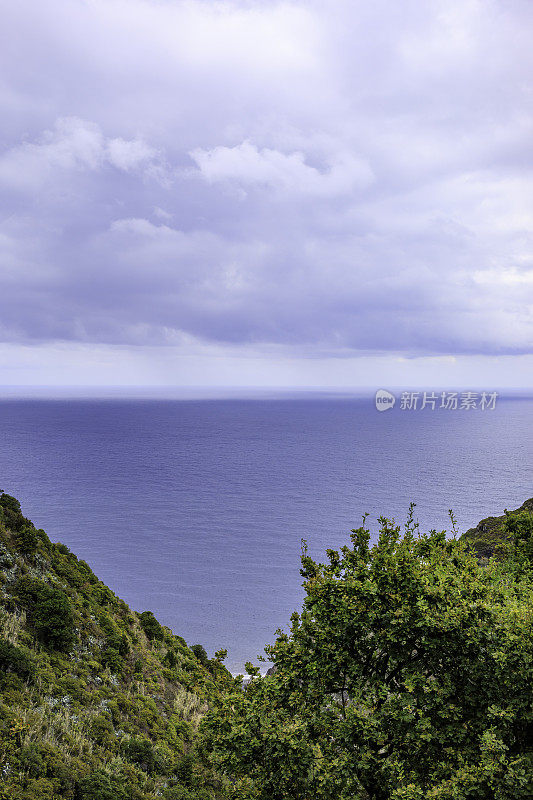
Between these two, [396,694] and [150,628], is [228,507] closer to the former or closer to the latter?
[150,628]

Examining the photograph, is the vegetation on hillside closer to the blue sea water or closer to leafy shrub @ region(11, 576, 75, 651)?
leafy shrub @ region(11, 576, 75, 651)

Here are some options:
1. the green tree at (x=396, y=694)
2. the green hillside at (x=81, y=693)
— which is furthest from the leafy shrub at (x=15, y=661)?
the green tree at (x=396, y=694)

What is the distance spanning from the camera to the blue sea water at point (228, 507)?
6475 centimetres

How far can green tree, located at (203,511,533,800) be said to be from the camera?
409 inches

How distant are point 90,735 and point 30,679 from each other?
115 inches

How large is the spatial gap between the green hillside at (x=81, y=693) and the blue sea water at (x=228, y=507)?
86.5 ft

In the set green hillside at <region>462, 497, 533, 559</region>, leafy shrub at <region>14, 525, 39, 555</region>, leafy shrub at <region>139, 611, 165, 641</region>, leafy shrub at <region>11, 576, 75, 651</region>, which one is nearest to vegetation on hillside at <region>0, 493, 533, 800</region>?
leafy shrub at <region>11, 576, 75, 651</region>

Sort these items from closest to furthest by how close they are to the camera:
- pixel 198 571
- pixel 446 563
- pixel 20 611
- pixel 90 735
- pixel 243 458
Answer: pixel 446 563
pixel 90 735
pixel 20 611
pixel 198 571
pixel 243 458

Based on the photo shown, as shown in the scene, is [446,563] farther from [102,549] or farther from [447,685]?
[102,549]

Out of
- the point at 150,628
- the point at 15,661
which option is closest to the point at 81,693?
the point at 15,661

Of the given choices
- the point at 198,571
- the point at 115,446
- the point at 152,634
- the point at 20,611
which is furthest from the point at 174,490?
the point at 20,611

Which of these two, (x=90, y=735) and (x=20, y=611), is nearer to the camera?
(x=90, y=735)

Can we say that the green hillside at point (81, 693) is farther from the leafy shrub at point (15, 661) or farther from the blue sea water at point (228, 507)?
the blue sea water at point (228, 507)

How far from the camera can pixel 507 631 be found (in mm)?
10391
